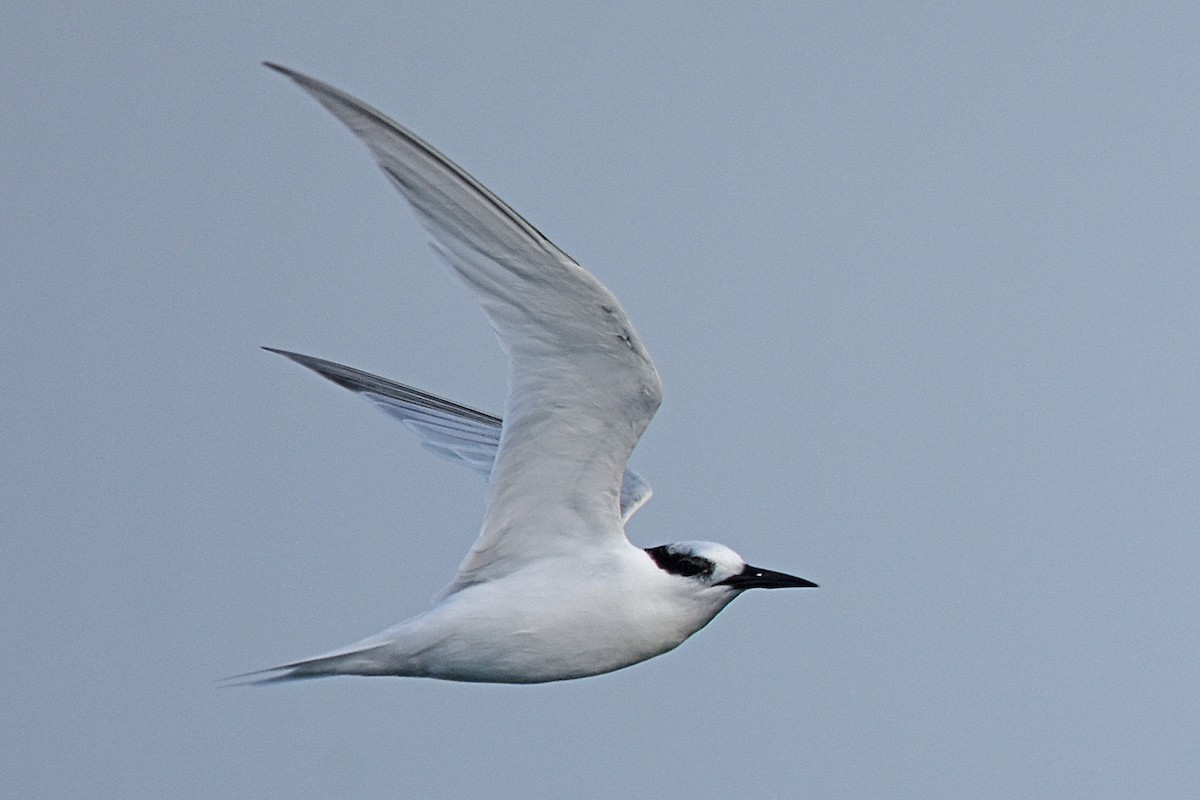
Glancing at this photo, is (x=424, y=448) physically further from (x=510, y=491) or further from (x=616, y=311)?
(x=616, y=311)

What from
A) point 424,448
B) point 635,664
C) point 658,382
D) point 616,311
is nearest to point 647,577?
point 635,664

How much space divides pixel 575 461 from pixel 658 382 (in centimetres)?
45

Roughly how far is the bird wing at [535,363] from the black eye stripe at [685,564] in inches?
7.7

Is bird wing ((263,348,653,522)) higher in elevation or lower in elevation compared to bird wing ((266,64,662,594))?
higher

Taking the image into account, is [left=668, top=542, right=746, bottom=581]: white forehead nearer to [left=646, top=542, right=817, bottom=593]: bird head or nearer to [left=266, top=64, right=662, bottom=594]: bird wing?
[left=646, top=542, right=817, bottom=593]: bird head

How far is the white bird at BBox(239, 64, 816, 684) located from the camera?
15.3 ft

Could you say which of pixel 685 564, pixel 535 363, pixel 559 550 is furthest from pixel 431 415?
pixel 535 363

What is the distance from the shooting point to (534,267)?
4.45 metres

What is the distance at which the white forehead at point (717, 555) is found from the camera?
17.4 feet

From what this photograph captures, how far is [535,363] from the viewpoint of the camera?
480 cm

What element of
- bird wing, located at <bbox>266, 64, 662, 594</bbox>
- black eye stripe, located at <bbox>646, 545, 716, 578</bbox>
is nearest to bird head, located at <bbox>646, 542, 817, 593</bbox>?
black eye stripe, located at <bbox>646, 545, 716, 578</bbox>

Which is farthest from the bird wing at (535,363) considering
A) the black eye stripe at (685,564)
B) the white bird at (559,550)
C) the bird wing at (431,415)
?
the bird wing at (431,415)

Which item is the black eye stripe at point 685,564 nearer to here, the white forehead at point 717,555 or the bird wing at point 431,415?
the white forehead at point 717,555

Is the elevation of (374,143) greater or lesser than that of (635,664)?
greater
